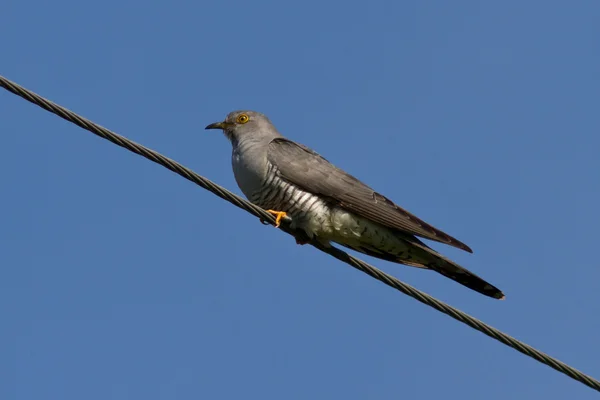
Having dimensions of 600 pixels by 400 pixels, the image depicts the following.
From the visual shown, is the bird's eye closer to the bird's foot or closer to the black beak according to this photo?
the black beak

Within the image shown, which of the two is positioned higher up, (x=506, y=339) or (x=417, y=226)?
(x=417, y=226)

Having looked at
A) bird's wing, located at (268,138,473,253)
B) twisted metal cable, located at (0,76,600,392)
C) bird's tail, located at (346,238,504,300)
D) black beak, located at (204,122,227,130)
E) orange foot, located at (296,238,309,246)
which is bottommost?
twisted metal cable, located at (0,76,600,392)

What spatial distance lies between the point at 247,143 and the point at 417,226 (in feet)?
4.91

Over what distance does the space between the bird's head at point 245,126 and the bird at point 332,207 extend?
1.84ft

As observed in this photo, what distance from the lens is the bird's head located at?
6.97m

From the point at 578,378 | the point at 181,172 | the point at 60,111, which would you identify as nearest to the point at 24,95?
the point at 60,111

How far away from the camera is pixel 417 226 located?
19.1ft

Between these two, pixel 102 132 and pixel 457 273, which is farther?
pixel 457 273

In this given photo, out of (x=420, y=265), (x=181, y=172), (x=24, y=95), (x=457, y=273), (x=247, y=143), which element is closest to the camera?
(x=24, y=95)

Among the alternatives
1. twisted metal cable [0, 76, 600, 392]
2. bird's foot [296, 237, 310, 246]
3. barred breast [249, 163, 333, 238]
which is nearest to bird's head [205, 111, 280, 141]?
barred breast [249, 163, 333, 238]

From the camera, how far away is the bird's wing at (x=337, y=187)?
19.6 feet

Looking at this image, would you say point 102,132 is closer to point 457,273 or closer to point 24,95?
point 24,95

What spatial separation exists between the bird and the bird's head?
0.56m

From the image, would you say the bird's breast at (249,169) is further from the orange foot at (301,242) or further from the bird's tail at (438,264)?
the bird's tail at (438,264)
